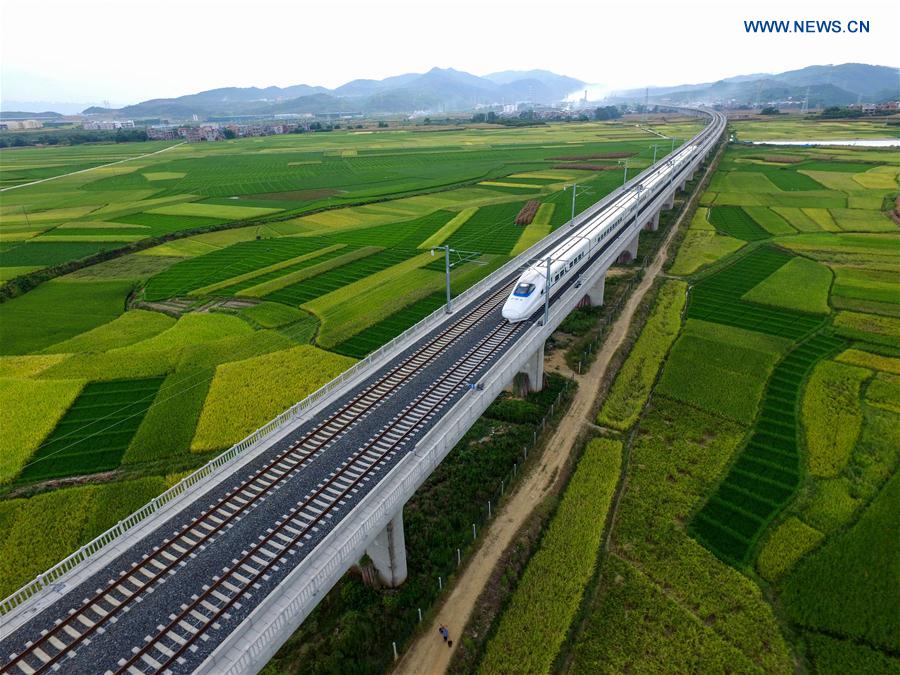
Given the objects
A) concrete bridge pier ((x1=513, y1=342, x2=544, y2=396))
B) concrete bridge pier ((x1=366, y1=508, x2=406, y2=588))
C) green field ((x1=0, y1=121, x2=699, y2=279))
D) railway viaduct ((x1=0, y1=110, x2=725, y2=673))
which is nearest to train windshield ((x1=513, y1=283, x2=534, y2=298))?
concrete bridge pier ((x1=513, y1=342, x2=544, y2=396))

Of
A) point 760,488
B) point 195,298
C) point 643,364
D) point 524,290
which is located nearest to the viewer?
point 760,488

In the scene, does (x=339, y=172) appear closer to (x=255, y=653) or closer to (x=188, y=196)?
(x=188, y=196)

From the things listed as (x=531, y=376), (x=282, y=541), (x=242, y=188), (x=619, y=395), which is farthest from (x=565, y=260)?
(x=242, y=188)

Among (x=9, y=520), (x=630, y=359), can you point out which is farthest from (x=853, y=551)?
(x=9, y=520)

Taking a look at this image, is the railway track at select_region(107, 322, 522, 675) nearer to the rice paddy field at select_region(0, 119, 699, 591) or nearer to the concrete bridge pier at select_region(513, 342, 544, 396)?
the concrete bridge pier at select_region(513, 342, 544, 396)

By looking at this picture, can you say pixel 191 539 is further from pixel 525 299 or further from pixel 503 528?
pixel 525 299

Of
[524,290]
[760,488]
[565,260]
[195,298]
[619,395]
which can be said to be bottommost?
[760,488]
